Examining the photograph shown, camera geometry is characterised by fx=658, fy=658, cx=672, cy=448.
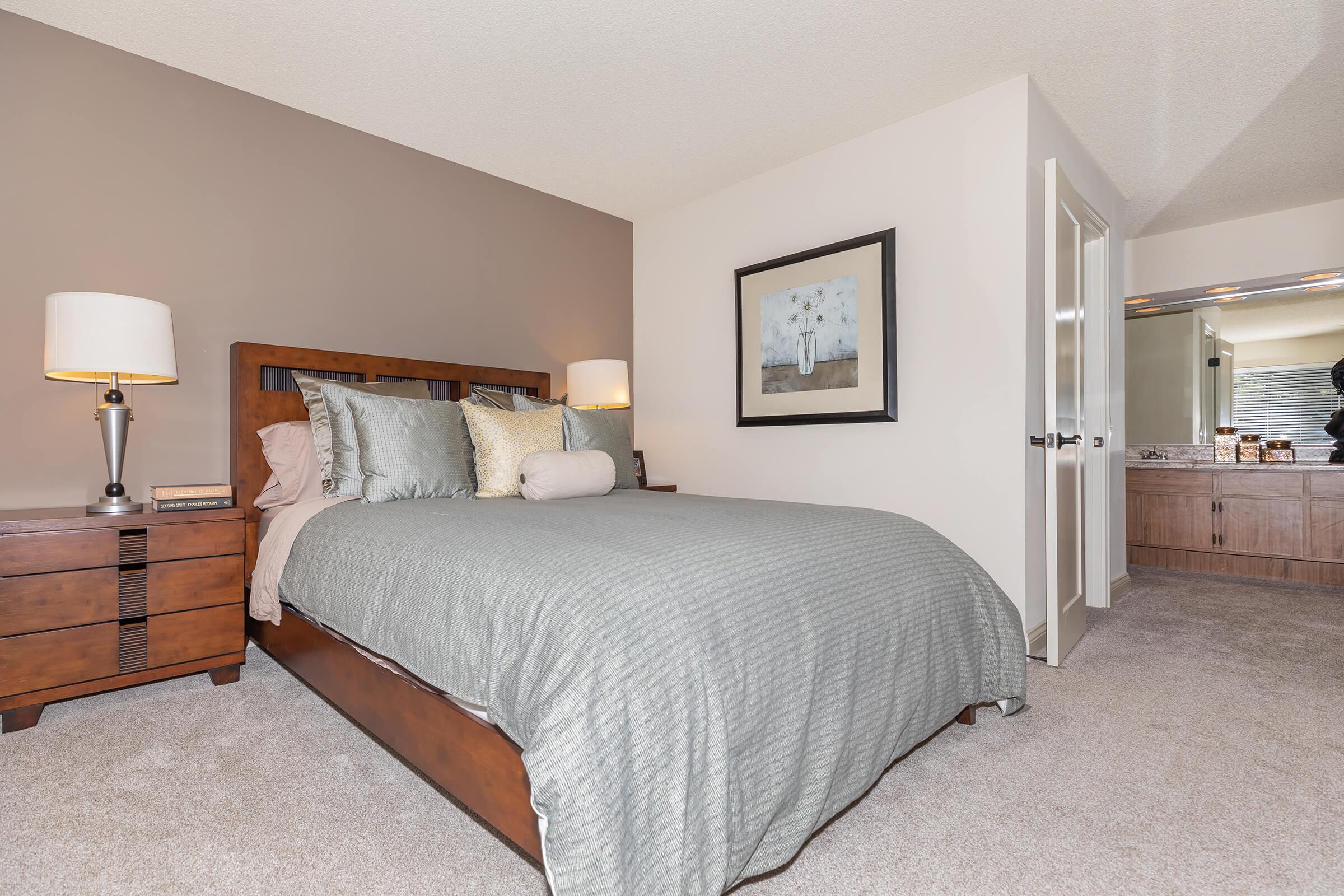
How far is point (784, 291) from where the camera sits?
3.63 m

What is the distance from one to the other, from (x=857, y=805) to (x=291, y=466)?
2438 mm

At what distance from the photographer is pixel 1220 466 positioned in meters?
4.38

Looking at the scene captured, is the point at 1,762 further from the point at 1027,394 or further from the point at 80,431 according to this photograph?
the point at 1027,394

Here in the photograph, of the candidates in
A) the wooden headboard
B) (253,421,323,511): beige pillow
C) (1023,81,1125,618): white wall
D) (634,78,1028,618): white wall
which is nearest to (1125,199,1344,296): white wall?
(1023,81,1125,618): white wall

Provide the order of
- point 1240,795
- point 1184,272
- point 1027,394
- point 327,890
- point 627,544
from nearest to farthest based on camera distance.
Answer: point 327,890
point 627,544
point 1240,795
point 1027,394
point 1184,272

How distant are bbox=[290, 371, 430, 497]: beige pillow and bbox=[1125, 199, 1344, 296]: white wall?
498 centimetres

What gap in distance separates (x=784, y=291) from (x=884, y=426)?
950mm

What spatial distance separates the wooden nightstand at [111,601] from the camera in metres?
2.02

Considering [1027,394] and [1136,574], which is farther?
[1136,574]

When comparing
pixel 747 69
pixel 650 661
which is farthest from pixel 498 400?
pixel 650 661

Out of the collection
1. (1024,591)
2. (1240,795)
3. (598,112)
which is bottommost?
(1240,795)

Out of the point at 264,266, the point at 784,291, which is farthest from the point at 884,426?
the point at 264,266

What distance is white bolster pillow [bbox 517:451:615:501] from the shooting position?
98.7 inches

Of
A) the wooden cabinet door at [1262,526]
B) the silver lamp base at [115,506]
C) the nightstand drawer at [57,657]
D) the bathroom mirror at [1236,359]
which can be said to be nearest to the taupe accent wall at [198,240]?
the silver lamp base at [115,506]
